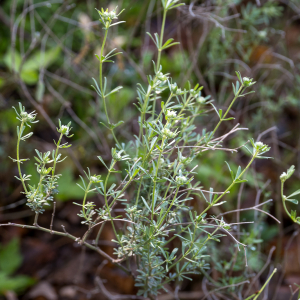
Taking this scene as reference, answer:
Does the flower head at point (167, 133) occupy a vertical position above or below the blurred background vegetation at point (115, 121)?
above

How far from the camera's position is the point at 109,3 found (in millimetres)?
2275

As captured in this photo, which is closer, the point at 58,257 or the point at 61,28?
the point at 58,257

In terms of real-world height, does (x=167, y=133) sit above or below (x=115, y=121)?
above

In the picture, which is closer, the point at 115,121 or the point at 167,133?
the point at 167,133

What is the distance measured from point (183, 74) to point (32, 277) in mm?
1339

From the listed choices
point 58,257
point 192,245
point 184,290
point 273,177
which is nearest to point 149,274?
point 192,245

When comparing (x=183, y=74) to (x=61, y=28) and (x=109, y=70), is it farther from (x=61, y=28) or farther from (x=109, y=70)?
(x=61, y=28)

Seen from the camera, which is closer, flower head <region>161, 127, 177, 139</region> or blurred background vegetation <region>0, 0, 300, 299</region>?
flower head <region>161, 127, 177, 139</region>

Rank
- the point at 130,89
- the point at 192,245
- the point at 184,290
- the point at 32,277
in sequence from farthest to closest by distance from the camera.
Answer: the point at 130,89 → the point at 32,277 → the point at 184,290 → the point at 192,245

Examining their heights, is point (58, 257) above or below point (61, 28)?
below

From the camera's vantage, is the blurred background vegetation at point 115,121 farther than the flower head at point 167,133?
Yes

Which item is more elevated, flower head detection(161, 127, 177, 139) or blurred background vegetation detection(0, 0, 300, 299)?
flower head detection(161, 127, 177, 139)

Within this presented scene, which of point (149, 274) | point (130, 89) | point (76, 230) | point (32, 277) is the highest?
point (149, 274)

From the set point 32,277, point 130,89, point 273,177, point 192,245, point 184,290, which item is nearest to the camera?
point 192,245
